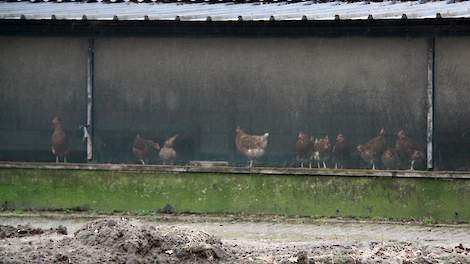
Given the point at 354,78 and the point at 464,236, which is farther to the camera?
the point at 354,78

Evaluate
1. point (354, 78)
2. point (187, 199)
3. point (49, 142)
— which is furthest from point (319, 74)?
point (49, 142)

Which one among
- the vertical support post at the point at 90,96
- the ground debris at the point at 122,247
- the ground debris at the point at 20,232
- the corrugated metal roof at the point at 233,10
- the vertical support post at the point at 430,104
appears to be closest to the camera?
the ground debris at the point at 122,247

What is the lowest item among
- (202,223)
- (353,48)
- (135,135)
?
(202,223)

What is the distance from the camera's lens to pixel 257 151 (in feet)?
56.9

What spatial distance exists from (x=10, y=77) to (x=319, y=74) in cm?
487

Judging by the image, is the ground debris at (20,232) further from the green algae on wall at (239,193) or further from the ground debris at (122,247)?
the green algae on wall at (239,193)

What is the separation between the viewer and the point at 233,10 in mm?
17625

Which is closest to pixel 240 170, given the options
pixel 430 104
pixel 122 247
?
pixel 430 104

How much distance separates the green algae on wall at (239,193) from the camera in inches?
658

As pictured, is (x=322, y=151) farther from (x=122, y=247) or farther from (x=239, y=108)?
(x=122, y=247)

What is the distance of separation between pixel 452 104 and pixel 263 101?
2798 millimetres

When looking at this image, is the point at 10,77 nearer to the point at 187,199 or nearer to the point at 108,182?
the point at 108,182

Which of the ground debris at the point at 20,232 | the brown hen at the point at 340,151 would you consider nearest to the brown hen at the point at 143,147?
the brown hen at the point at 340,151

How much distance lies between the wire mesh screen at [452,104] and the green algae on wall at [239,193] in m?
0.39
